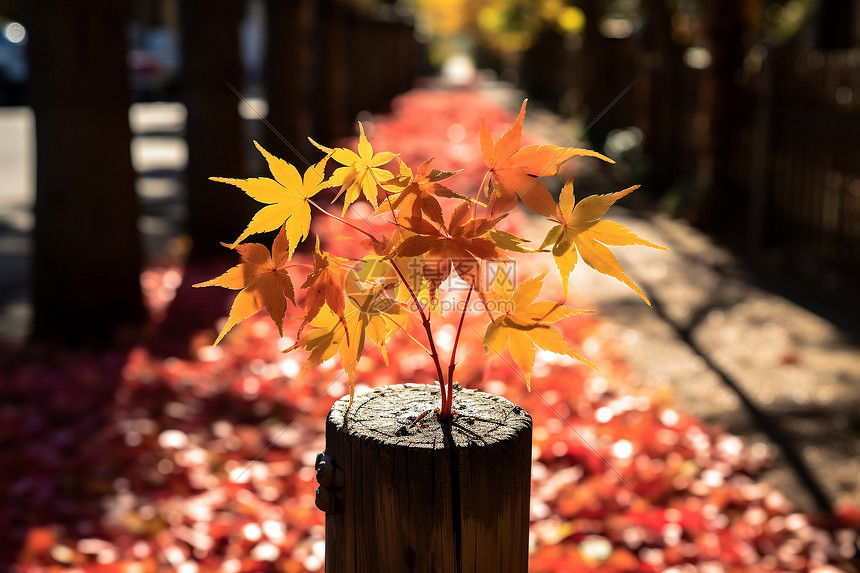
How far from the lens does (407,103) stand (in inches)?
1133

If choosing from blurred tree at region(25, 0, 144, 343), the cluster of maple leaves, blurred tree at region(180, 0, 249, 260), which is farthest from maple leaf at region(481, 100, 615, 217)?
blurred tree at region(180, 0, 249, 260)

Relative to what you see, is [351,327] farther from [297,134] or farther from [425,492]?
[297,134]

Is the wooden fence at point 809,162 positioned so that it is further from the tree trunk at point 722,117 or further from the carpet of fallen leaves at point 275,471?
the carpet of fallen leaves at point 275,471

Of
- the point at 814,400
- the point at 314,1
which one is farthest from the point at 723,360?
the point at 314,1

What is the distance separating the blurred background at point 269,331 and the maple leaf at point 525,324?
100cm

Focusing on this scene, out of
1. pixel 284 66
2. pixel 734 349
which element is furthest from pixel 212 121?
pixel 734 349

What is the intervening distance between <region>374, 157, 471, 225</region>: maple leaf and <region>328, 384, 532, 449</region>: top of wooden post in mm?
459

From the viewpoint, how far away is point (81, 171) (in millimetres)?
5617

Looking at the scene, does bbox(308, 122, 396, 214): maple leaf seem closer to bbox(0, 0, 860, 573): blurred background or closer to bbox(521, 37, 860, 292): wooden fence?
bbox(0, 0, 860, 573): blurred background

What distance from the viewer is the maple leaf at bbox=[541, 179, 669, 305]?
1638 millimetres

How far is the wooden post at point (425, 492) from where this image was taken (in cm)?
180

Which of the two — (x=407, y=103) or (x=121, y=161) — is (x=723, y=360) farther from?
(x=407, y=103)

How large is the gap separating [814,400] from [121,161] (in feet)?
14.4

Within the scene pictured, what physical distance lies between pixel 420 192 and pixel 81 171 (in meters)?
4.50
